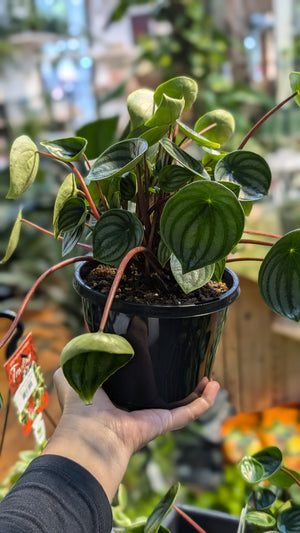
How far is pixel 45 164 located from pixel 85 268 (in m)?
2.45

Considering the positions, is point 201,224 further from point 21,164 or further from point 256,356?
point 256,356

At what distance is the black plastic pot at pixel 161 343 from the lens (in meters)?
0.61

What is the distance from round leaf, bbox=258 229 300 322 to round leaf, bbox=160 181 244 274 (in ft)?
0.29

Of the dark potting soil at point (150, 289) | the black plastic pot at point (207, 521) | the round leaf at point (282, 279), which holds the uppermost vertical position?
the round leaf at point (282, 279)

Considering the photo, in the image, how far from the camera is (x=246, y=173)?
0.58 meters

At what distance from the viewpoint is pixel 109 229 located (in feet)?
1.94

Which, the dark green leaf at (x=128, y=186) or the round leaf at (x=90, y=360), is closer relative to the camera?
the round leaf at (x=90, y=360)

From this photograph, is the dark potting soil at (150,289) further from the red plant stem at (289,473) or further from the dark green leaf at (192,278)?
the red plant stem at (289,473)

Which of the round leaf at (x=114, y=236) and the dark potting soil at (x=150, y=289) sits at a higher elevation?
the round leaf at (x=114, y=236)

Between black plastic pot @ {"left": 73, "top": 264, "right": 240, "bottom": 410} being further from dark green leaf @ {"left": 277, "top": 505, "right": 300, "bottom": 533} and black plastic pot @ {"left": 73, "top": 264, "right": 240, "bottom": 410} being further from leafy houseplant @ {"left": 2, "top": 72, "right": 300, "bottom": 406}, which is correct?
dark green leaf @ {"left": 277, "top": 505, "right": 300, "bottom": 533}

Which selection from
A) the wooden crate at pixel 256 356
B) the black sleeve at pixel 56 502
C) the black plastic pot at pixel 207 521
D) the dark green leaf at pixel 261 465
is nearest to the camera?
the black sleeve at pixel 56 502

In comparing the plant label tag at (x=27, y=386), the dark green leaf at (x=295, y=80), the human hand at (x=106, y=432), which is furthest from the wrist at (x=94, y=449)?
the dark green leaf at (x=295, y=80)

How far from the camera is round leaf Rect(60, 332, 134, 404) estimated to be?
443 mm

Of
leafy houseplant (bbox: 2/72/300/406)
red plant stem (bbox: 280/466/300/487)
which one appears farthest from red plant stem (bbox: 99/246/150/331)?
red plant stem (bbox: 280/466/300/487)
